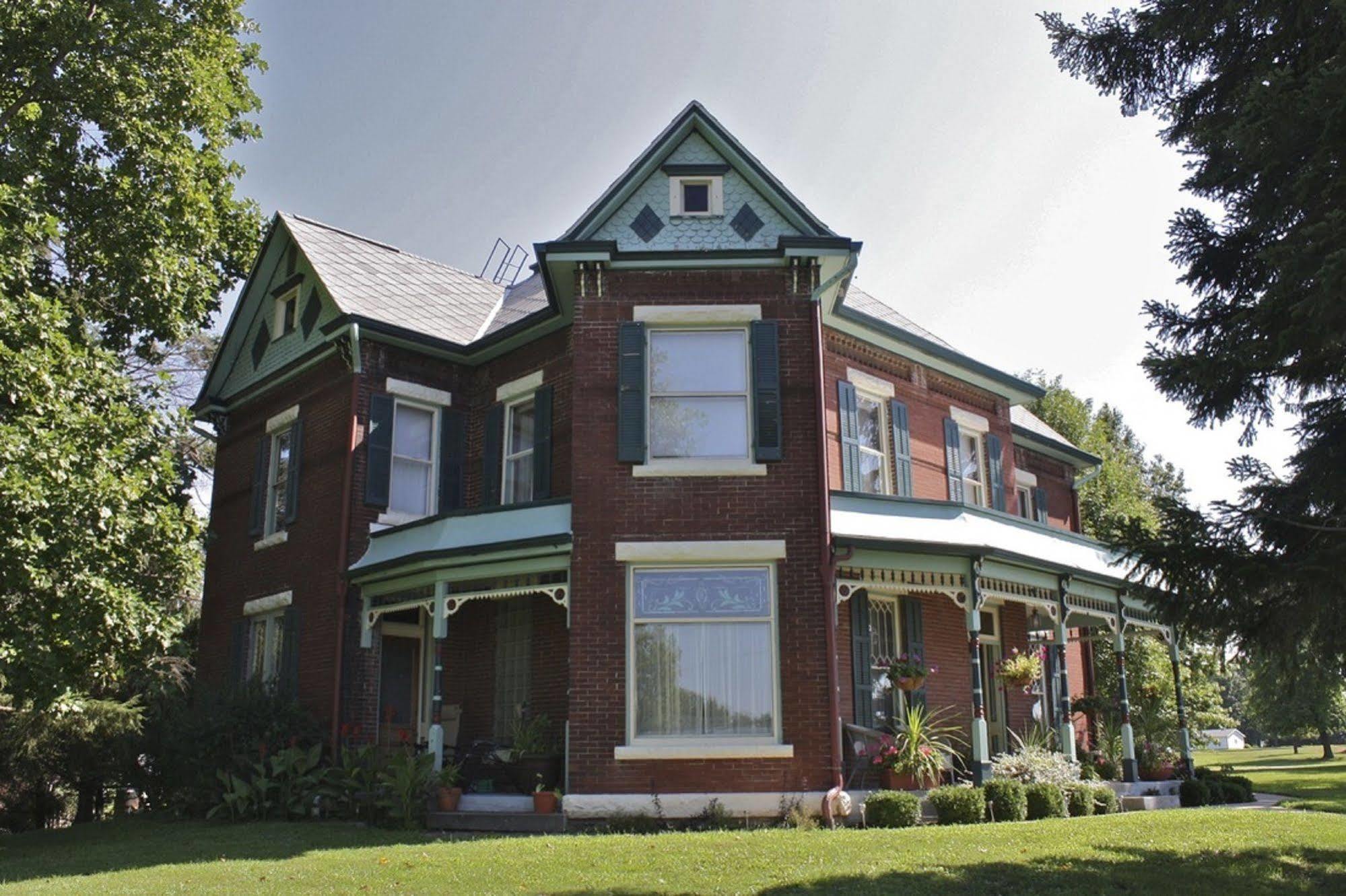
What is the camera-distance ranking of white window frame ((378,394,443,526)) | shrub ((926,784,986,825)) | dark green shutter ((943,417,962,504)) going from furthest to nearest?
1. dark green shutter ((943,417,962,504))
2. white window frame ((378,394,443,526))
3. shrub ((926,784,986,825))

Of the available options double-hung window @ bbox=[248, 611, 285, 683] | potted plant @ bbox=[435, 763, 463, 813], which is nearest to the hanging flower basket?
potted plant @ bbox=[435, 763, 463, 813]

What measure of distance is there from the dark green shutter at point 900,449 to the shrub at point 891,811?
6.03 m

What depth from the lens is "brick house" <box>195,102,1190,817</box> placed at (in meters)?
13.6

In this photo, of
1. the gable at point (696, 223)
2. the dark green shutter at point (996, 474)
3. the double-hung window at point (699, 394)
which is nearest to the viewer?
the double-hung window at point (699, 394)

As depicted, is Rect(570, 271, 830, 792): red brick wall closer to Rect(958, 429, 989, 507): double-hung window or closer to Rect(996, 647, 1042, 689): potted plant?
Rect(996, 647, 1042, 689): potted plant

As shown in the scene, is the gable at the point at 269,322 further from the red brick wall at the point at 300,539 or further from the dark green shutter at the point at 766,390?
the dark green shutter at the point at 766,390

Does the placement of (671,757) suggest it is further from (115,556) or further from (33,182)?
(33,182)

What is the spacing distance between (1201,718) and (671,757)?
22.9 m

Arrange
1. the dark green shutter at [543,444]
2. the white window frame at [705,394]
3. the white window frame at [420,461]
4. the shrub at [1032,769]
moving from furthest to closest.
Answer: the white window frame at [420,461] < the dark green shutter at [543,444] < the white window frame at [705,394] < the shrub at [1032,769]

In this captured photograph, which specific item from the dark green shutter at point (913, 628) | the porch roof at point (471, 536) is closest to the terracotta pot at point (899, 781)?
the dark green shutter at point (913, 628)

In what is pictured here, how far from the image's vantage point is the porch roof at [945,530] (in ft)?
47.0

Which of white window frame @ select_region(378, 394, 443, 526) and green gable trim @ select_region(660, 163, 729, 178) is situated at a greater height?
green gable trim @ select_region(660, 163, 729, 178)

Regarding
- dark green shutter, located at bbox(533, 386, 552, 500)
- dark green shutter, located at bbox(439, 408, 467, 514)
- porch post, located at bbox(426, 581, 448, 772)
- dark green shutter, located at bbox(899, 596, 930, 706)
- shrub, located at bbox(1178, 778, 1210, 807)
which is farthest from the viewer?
dark green shutter, located at bbox(439, 408, 467, 514)

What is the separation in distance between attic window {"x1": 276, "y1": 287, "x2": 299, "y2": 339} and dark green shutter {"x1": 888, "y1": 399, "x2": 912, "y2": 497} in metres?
10.2
